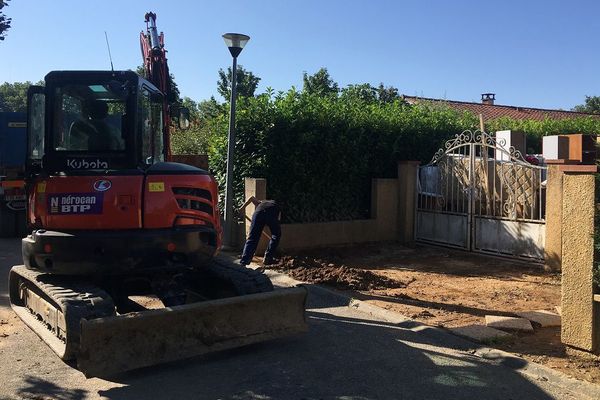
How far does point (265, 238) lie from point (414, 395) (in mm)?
6733

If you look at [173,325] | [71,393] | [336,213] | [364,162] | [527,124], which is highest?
[527,124]

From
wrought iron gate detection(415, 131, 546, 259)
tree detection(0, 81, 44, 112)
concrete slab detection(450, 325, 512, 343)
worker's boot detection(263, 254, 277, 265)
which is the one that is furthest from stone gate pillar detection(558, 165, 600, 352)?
tree detection(0, 81, 44, 112)

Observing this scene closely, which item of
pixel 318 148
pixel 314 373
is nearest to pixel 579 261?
pixel 314 373

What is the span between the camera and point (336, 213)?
12.2 metres

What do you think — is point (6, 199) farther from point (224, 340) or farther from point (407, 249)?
point (224, 340)

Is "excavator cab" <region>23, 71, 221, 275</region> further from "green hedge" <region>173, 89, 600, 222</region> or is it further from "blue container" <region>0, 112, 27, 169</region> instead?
"blue container" <region>0, 112, 27, 169</region>

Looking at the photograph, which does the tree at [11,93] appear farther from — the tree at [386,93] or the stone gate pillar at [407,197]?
the stone gate pillar at [407,197]

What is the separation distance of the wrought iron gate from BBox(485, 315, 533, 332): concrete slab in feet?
12.7

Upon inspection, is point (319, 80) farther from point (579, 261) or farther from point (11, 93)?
point (11, 93)

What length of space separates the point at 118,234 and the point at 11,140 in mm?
10992

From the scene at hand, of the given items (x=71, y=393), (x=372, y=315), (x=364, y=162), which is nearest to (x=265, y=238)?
(x=364, y=162)

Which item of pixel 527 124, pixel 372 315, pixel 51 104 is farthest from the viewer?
pixel 527 124

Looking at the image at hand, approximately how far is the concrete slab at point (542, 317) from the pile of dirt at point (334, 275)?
218 cm

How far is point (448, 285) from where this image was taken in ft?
28.6
